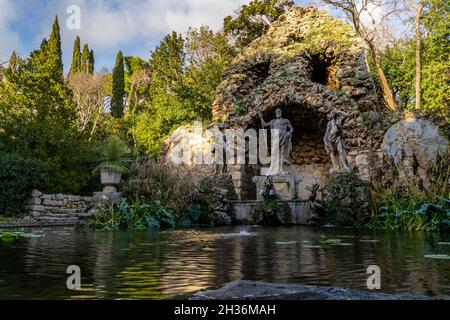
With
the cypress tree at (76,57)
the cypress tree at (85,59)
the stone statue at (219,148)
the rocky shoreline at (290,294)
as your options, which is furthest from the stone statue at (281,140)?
the cypress tree at (76,57)

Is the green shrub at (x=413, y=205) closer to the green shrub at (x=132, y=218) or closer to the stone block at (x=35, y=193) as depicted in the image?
the green shrub at (x=132, y=218)

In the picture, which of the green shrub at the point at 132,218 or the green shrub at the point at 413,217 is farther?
the green shrub at the point at 132,218

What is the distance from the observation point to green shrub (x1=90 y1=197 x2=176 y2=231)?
34.3 feet

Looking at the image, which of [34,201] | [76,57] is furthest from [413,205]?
[76,57]

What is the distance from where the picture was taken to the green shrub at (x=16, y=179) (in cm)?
1317

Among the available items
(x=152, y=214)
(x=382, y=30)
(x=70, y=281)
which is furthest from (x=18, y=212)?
(x=382, y=30)

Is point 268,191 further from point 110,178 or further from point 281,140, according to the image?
point 110,178

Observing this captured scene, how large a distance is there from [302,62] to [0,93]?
1218cm

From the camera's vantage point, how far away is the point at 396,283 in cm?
290

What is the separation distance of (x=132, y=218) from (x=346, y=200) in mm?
5480

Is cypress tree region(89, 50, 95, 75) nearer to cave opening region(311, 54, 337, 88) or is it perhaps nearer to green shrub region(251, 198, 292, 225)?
cave opening region(311, 54, 337, 88)

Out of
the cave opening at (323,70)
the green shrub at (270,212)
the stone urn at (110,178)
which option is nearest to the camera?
the green shrub at (270,212)

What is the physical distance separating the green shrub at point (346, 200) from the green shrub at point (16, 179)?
8852 millimetres

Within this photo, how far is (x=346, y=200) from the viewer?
11414 millimetres
